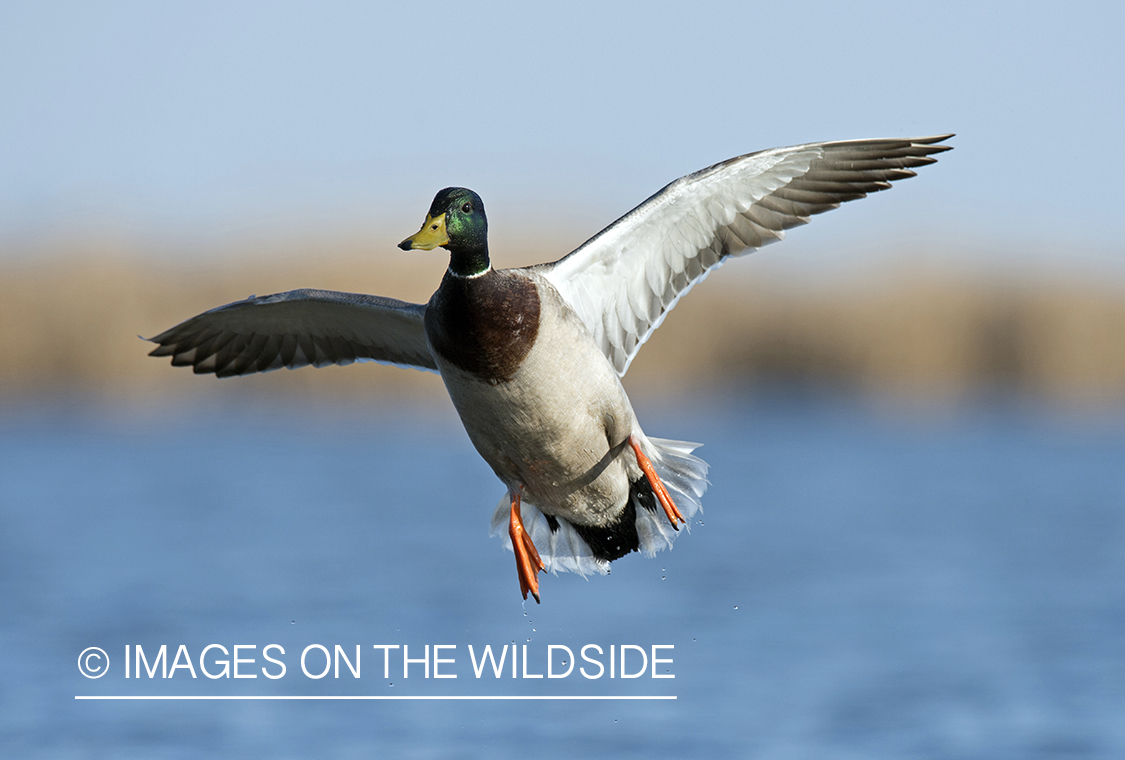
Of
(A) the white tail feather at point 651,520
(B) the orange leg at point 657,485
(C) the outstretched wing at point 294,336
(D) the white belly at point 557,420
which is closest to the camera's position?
(D) the white belly at point 557,420

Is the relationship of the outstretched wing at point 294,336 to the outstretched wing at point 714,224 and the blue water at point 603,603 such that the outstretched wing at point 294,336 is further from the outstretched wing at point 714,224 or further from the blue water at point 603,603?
the blue water at point 603,603

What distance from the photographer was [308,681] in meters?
12.4

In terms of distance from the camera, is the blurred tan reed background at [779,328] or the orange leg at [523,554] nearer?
the orange leg at [523,554]

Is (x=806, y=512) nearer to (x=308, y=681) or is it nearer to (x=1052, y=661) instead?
(x=1052, y=661)

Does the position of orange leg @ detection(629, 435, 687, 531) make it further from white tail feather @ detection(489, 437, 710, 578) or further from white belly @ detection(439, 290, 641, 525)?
white tail feather @ detection(489, 437, 710, 578)

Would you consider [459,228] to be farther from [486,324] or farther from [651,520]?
[651,520]

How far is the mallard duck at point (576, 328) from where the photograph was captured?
685 cm

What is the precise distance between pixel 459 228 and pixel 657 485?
1.79 metres

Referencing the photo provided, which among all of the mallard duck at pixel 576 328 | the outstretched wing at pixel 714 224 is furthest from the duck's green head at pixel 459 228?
the outstretched wing at pixel 714 224

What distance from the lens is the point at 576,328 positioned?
7203 millimetres

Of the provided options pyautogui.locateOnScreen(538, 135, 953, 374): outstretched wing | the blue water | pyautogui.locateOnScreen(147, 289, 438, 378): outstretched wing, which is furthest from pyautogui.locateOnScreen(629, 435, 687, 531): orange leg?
the blue water

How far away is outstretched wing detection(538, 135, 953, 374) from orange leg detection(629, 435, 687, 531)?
536 mm

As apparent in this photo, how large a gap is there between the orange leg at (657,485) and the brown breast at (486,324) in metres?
1.02

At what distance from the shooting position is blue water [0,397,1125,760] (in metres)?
10.7
